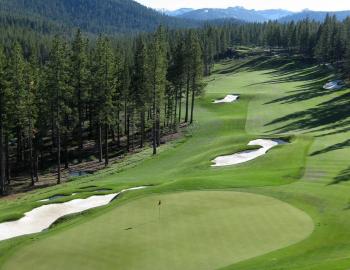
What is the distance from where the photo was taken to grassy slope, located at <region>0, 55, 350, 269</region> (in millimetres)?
22547

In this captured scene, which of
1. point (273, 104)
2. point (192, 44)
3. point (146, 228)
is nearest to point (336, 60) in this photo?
point (273, 104)

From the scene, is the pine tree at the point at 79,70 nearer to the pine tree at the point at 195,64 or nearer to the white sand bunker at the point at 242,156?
the pine tree at the point at 195,64

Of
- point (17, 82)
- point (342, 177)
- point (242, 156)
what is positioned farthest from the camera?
point (17, 82)

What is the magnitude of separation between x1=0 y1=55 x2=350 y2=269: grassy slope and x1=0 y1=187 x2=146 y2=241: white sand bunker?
1.56 meters

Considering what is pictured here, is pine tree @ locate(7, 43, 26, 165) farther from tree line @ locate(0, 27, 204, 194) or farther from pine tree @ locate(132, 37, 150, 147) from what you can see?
pine tree @ locate(132, 37, 150, 147)

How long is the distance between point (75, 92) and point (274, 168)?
30622 millimetres

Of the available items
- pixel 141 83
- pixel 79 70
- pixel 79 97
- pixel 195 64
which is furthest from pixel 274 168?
pixel 195 64

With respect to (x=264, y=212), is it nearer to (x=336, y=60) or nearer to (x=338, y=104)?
(x=338, y=104)

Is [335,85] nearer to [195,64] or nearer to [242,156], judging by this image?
[195,64]

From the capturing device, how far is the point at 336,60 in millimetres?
143375

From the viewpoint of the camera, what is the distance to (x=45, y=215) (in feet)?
104

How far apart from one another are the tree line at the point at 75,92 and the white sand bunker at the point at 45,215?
1861cm

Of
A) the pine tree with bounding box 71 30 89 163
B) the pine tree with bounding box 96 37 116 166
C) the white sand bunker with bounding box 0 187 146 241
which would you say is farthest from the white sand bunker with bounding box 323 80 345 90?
the white sand bunker with bounding box 0 187 146 241

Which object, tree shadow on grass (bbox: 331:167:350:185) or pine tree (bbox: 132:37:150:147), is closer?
tree shadow on grass (bbox: 331:167:350:185)
